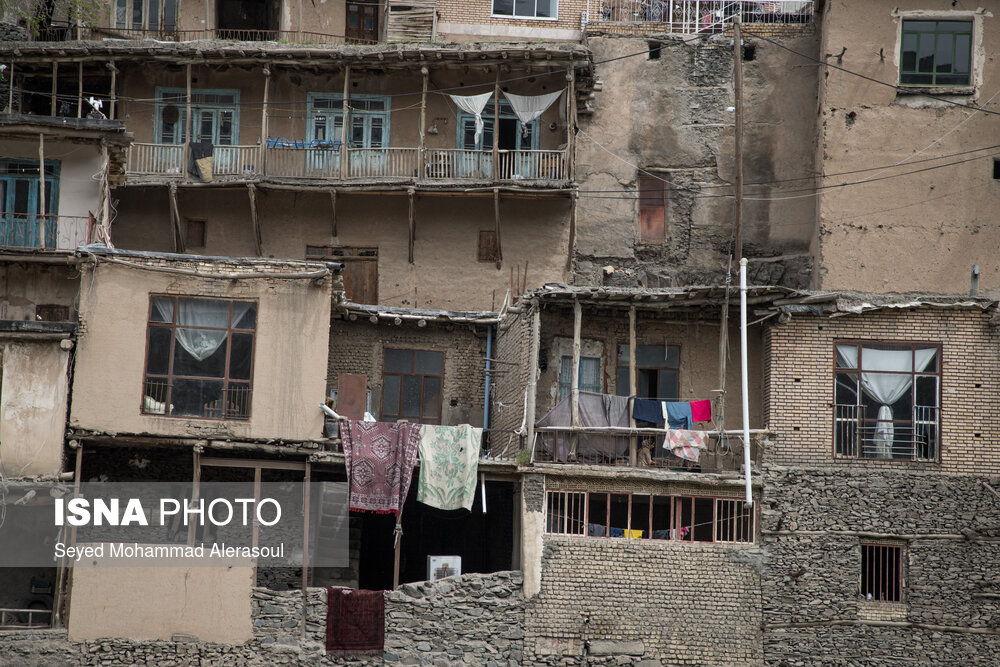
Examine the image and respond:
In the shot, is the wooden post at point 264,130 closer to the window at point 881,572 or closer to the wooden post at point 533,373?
the wooden post at point 533,373

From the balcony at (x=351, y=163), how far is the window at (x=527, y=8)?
591cm

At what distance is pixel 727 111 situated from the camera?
33938mm

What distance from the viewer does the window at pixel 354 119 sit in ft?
102

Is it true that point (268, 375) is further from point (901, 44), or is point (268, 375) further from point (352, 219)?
point (901, 44)

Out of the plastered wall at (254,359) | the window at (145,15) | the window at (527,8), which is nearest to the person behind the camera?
the plastered wall at (254,359)

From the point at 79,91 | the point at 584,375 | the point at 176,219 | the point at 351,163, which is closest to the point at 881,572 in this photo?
the point at 584,375

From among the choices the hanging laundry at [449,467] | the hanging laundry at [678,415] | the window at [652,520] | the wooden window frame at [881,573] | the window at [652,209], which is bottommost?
the wooden window frame at [881,573]

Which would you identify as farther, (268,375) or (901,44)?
(901,44)

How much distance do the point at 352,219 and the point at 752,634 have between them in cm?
1398

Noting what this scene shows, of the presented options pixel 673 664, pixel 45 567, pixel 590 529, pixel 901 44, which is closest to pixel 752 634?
pixel 673 664

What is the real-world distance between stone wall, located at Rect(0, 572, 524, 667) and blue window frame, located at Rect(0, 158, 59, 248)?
933 centimetres

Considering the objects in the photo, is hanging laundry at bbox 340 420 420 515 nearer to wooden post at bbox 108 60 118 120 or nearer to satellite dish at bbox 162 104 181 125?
satellite dish at bbox 162 104 181 125

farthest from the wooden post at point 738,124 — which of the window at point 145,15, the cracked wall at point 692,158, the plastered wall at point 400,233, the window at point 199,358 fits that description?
the window at point 145,15

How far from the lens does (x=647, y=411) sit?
24672 millimetres
